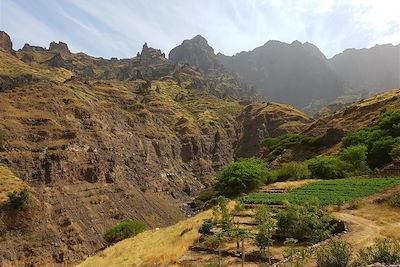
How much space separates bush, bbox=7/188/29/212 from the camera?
72.7 meters

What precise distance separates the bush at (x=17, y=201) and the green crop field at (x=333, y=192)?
4535 cm

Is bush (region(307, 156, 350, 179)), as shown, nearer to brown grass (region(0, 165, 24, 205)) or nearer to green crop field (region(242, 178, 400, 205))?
green crop field (region(242, 178, 400, 205))

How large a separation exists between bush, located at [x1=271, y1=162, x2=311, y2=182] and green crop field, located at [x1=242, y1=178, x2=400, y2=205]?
37.5 ft

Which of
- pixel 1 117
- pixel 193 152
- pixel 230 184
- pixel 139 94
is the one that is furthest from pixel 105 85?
pixel 230 184

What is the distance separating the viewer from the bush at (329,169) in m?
60.2

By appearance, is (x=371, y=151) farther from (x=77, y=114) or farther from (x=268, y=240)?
(x=77, y=114)

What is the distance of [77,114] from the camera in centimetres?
11000

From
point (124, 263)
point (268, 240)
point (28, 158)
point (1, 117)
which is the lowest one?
point (124, 263)

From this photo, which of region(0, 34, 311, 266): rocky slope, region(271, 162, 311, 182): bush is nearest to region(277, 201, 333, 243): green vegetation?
region(271, 162, 311, 182): bush

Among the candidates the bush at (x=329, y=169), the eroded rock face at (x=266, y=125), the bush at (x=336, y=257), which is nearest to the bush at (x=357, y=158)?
the bush at (x=329, y=169)

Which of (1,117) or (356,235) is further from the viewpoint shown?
(1,117)

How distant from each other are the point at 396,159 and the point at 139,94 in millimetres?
138608

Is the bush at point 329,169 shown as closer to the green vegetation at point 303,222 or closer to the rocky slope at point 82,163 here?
the green vegetation at point 303,222

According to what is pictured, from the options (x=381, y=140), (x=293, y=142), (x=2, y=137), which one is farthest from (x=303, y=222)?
(x=2, y=137)
